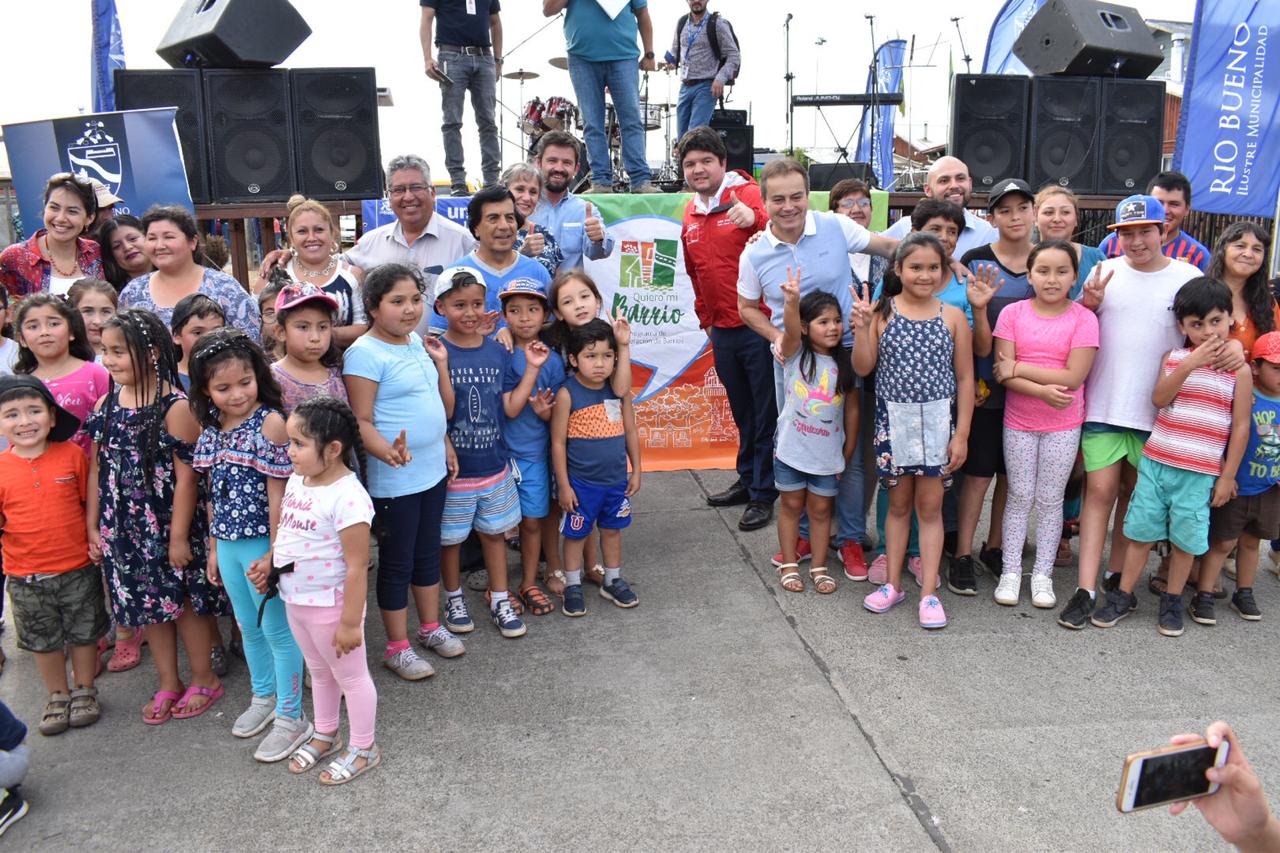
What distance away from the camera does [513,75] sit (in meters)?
15.8

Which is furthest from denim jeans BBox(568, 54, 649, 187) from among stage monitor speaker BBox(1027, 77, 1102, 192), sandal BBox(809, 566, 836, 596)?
sandal BBox(809, 566, 836, 596)

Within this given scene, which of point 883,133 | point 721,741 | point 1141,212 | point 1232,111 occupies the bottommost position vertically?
point 721,741

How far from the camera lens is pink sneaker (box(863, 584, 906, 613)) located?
3770 mm

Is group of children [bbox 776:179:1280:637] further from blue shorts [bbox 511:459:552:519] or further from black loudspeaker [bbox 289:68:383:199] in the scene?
black loudspeaker [bbox 289:68:383:199]

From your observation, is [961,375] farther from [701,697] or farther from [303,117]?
[303,117]

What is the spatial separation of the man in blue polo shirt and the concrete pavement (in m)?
0.49

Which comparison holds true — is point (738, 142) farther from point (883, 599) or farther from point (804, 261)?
point (883, 599)

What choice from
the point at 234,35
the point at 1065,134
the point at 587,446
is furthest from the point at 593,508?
the point at 1065,134

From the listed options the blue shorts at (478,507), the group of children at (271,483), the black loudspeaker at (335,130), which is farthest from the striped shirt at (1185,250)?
the black loudspeaker at (335,130)

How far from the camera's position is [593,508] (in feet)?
12.5

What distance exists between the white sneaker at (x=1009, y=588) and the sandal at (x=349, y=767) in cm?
263

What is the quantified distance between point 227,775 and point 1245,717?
11.0ft

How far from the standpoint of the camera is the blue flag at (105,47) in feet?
28.1

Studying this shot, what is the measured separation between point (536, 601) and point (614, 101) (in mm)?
3776
